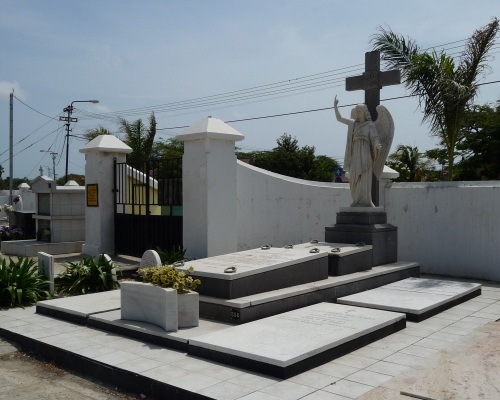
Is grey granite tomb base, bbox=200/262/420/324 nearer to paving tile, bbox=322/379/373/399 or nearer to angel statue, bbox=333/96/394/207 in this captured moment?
angel statue, bbox=333/96/394/207

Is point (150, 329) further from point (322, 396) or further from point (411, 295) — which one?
point (411, 295)

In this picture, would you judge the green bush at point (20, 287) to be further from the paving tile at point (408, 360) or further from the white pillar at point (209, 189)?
the paving tile at point (408, 360)

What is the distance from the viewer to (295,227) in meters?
12.4

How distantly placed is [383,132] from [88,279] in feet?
18.4

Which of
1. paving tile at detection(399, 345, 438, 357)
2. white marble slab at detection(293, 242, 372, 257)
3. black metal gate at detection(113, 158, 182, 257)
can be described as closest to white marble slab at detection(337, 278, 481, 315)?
white marble slab at detection(293, 242, 372, 257)

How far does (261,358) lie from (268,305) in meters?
1.81

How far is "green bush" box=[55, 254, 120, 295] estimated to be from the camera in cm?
878

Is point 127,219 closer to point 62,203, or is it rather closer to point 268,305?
point 62,203

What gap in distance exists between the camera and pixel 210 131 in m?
9.98

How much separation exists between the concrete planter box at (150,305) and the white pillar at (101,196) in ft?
19.8

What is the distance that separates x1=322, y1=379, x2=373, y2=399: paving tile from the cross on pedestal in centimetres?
599

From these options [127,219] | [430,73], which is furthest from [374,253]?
[127,219]

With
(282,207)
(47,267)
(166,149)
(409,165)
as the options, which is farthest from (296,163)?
(47,267)

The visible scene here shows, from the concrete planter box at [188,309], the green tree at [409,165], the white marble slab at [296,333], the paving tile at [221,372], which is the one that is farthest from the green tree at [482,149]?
the paving tile at [221,372]
